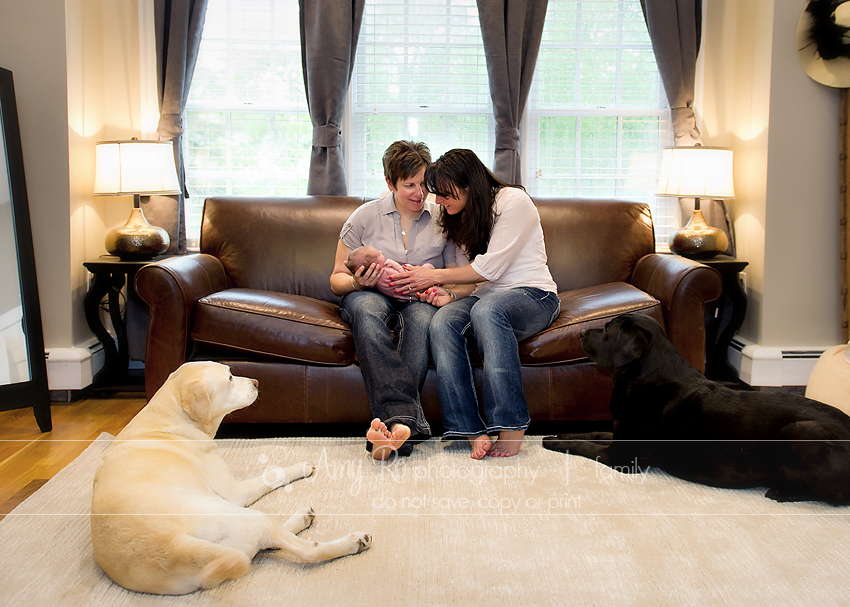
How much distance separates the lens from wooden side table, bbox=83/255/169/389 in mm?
2887

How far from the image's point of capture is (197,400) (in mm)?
1584

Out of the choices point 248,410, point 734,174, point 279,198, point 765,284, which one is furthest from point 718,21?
point 248,410

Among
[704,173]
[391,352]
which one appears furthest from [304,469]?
[704,173]

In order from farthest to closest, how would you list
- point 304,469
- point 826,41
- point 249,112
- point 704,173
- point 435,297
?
point 249,112, point 704,173, point 826,41, point 435,297, point 304,469

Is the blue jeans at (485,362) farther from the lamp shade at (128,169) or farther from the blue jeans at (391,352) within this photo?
the lamp shade at (128,169)

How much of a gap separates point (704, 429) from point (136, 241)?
8.02ft

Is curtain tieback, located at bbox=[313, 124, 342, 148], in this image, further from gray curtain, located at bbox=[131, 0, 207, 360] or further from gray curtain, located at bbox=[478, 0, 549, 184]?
gray curtain, located at bbox=[478, 0, 549, 184]

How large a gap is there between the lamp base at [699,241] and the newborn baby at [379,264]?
1384 mm

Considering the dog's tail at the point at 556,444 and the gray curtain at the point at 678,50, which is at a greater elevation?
the gray curtain at the point at 678,50

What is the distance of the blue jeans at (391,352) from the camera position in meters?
2.10

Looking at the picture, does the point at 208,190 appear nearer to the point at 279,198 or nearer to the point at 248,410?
the point at 279,198

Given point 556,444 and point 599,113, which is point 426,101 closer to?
point 599,113

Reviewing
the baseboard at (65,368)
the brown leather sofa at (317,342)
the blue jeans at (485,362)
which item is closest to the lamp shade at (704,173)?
the brown leather sofa at (317,342)

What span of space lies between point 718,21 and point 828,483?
2.64 m
